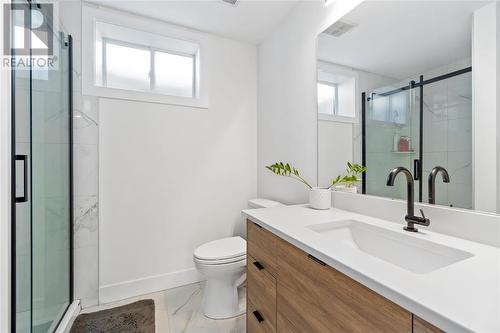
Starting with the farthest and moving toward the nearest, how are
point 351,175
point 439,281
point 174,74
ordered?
point 174,74 → point 351,175 → point 439,281

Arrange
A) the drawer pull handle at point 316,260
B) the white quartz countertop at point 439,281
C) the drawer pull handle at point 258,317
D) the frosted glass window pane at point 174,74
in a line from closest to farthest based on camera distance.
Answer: the white quartz countertop at point 439,281 < the drawer pull handle at point 316,260 < the drawer pull handle at point 258,317 < the frosted glass window pane at point 174,74

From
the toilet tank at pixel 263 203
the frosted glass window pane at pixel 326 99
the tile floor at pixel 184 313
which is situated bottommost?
the tile floor at pixel 184 313

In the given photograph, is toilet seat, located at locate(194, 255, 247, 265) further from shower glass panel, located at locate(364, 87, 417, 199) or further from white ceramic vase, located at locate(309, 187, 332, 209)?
shower glass panel, located at locate(364, 87, 417, 199)

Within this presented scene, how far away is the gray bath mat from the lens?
1502mm

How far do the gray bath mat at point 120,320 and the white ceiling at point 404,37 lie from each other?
217 centimetres

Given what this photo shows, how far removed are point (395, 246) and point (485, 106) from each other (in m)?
0.63

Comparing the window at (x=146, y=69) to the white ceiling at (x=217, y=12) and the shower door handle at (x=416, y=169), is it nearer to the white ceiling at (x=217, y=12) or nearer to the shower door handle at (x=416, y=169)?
the white ceiling at (x=217, y=12)

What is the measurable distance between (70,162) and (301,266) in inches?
71.3

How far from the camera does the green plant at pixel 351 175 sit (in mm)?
1342

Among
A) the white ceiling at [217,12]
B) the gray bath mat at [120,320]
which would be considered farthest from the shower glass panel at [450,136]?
the gray bath mat at [120,320]

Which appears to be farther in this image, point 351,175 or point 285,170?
point 285,170

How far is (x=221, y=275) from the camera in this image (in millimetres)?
1588

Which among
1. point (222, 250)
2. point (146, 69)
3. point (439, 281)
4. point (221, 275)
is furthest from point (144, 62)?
point (439, 281)

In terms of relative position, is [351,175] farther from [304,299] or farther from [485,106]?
[304,299]
